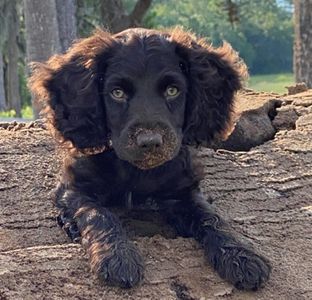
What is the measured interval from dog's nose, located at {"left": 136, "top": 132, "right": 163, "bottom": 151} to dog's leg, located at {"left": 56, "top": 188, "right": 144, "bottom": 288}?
17.4 inches

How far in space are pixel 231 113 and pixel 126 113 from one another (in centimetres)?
94

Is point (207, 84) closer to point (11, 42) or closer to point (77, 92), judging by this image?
point (77, 92)

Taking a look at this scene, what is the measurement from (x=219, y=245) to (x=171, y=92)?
2.75ft

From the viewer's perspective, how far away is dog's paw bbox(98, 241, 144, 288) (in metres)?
3.91

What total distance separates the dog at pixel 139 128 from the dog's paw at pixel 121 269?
0.09ft

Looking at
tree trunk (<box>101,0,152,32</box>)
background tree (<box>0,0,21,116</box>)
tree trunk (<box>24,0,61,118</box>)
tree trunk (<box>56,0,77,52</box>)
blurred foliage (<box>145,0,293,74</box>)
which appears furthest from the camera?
blurred foliage (<box>145,0,293,74</box>)

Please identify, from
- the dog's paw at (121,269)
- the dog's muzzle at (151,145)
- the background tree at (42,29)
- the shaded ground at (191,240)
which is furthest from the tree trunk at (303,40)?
the dog's paw at (121,269)

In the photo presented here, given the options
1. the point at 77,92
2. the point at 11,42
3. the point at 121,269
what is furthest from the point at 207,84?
the point at 11,42

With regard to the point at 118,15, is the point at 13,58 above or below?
below

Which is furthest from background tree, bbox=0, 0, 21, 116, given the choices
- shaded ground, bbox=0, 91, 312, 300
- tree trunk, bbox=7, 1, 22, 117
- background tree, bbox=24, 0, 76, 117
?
shaded ground, bbox=0, 91, 312, 300

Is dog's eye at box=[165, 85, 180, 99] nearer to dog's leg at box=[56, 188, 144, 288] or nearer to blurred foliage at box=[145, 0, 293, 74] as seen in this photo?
dog's leg at box=[56, 188, 144, 288]

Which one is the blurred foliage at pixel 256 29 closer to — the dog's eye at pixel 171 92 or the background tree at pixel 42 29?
the background tree at pixel 42 29

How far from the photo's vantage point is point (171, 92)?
14.9 ft

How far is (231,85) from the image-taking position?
5.06 metres
